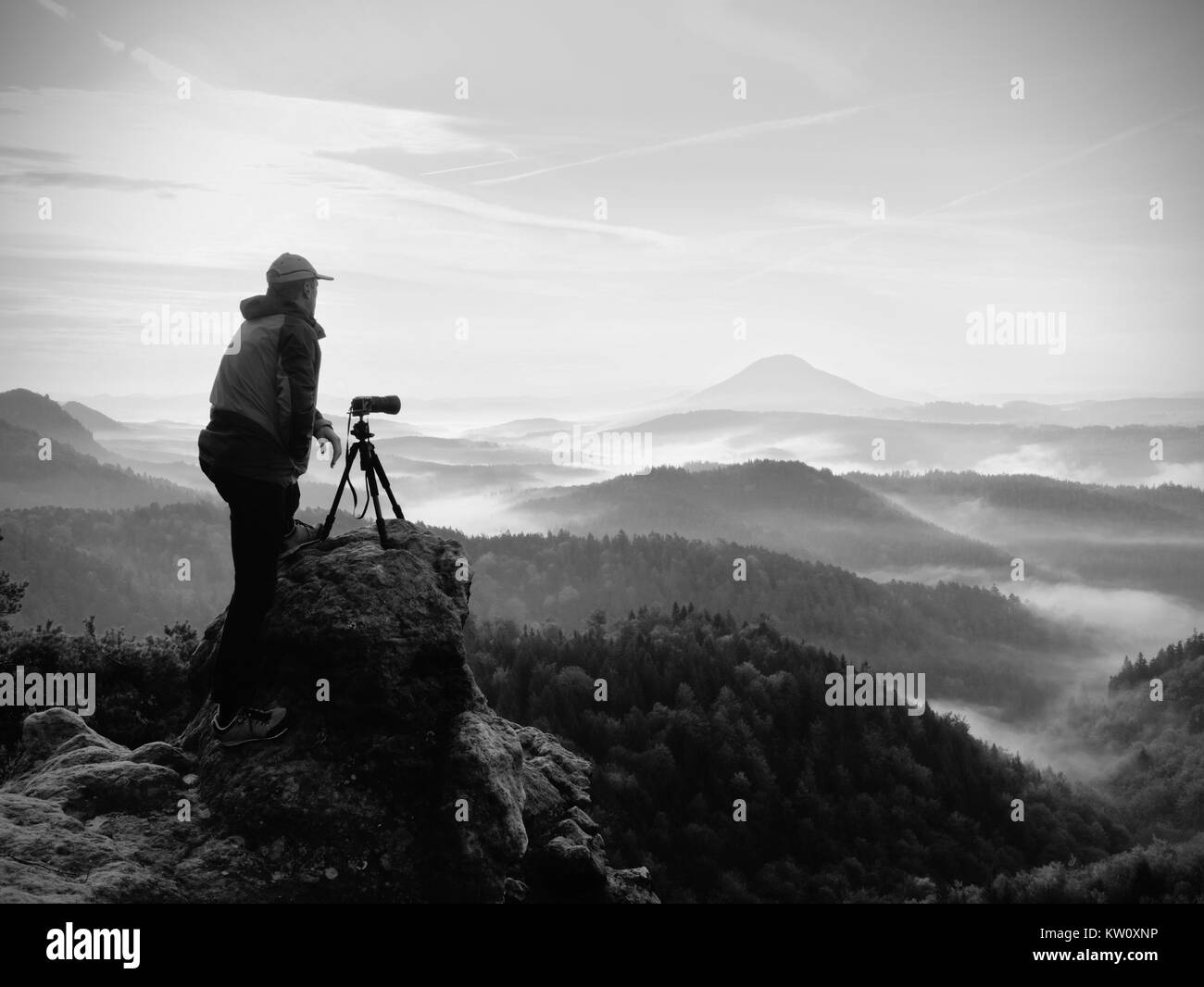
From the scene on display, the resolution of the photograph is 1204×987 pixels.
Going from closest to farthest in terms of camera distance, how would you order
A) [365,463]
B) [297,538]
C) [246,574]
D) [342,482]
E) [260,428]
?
[260,428] < [246,574] < [365,463] < [342,482] < [297,538]

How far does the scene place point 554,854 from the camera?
1256 cm

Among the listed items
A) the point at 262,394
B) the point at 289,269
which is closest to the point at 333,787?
the point at 262,394

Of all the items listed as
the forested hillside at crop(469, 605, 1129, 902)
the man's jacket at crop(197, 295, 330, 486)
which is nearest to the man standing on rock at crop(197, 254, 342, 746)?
the man's jacket at crop(197, 295, 330, 486)

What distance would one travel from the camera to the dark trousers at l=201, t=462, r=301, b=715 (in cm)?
1043

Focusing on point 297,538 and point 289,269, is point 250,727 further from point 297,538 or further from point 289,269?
point 289,269

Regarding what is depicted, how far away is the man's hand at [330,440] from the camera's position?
10.7 metres

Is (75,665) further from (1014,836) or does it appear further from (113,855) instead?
(1014,836)

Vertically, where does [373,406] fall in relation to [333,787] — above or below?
above

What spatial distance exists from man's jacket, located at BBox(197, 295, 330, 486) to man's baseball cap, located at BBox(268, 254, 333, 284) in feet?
0.83

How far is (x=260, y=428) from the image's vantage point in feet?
33.7

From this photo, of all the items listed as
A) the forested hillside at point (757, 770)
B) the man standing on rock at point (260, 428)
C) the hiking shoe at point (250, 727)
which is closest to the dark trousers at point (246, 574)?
the man standing on rock at point (260, 428)

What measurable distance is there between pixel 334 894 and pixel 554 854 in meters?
3.41

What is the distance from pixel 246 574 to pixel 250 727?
188cm

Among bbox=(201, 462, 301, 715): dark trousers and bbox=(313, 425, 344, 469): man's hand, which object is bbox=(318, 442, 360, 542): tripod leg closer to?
bbox=(313, 425, 344, 469): man's hand
